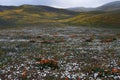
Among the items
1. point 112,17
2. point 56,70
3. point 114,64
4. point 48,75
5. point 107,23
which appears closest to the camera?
point 48,75

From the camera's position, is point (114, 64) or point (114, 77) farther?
point (114, 64)

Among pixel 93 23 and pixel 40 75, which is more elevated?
pixel 40 75

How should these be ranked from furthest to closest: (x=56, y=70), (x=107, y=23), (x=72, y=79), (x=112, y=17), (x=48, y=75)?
(x=112, y=17)
(x=107, y=23)
(x=56, y=70)
(x=48, y=75)
(x=72, y=79)

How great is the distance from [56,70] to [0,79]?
4.17 m

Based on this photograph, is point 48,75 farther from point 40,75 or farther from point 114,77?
point 114,77

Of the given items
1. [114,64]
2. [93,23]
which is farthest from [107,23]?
[114,64]

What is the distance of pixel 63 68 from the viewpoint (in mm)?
20391

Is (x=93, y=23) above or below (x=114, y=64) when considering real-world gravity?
below

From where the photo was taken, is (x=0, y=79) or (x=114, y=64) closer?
(x=0, y=79)

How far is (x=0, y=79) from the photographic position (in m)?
17.3

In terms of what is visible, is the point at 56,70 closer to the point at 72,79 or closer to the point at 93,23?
the point at 72,79

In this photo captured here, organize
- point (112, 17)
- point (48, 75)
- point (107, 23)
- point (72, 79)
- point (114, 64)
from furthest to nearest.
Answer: point (112, 17) < point (107, 23) < point (114, 64) < point (48, 75) < point (72, 79)

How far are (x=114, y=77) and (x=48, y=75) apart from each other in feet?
13.9

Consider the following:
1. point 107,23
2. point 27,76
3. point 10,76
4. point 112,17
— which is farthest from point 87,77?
point 112,17
